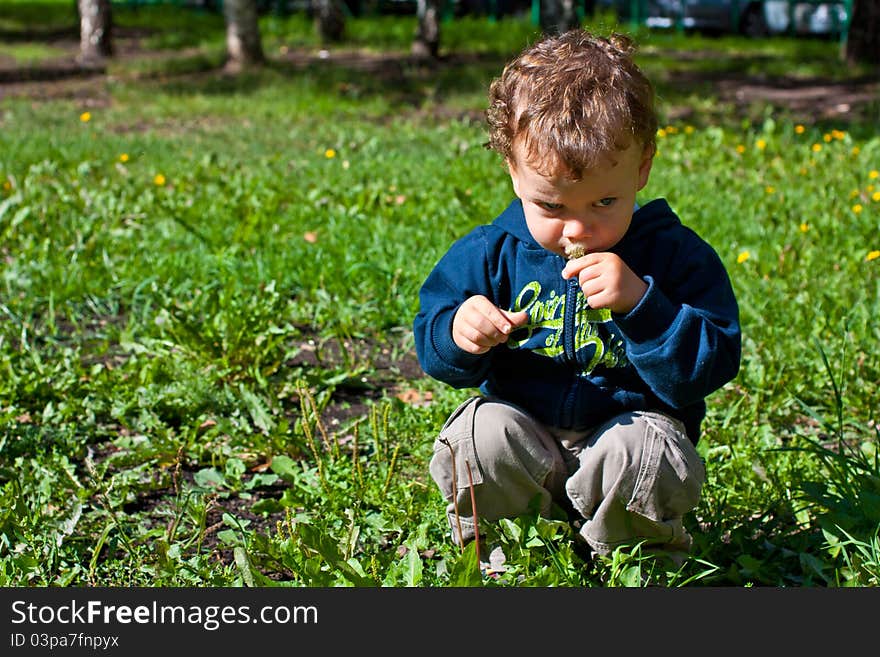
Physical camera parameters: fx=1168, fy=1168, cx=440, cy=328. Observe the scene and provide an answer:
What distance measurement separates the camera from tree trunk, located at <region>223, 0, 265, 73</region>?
13.9 meters

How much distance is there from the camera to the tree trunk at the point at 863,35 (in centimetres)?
1373

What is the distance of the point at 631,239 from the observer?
8.13ft

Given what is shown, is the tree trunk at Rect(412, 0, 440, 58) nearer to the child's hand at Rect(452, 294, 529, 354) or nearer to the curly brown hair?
the curly brown hair

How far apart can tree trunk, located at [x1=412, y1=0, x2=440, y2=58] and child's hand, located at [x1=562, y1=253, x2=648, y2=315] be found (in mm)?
13535

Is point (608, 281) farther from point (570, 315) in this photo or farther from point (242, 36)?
point (242, 36)

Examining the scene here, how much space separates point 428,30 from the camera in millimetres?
15398

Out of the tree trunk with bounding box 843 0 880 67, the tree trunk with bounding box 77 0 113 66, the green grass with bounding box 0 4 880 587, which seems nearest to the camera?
the green grass with bounding box 0 4 880 587

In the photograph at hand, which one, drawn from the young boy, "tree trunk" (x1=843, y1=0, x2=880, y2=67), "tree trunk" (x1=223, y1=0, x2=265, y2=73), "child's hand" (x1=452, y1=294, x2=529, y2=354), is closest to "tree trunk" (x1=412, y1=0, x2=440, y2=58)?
"tree trunk" (x1=223, y1=0, x2=265, y2=73)

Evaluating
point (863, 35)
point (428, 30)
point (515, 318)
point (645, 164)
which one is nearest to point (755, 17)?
point (863, 35)

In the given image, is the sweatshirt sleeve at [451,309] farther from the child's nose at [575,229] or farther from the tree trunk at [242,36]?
the tree trunk at [242,36]

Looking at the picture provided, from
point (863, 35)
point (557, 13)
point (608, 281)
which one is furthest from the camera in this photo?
point (863, 35)

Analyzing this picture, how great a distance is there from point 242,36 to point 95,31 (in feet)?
11.2

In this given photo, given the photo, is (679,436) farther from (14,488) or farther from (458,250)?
(14,488)

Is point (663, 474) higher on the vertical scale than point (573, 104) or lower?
lower
